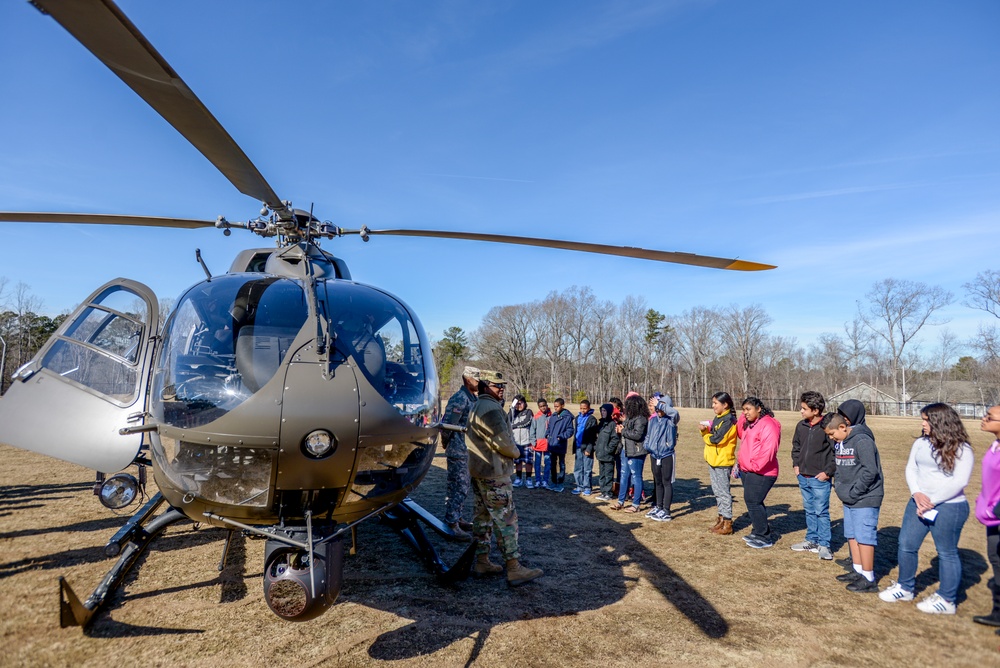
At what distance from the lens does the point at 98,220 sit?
445 centimetres

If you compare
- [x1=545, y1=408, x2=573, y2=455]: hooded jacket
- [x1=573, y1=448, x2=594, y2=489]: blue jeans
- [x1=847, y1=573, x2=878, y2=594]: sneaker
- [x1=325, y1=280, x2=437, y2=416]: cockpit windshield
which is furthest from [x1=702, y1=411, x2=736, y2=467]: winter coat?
[x1=325, y1=280, x2=437, y2=416]: cockpit windshield

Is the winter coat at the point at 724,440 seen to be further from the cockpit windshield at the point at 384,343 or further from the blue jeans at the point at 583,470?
the cockpit windshield at the point at 384,343

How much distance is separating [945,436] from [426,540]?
4662mm

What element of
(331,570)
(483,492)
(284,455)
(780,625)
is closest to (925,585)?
(780,625)

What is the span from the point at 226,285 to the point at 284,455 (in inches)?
64.8

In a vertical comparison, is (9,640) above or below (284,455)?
below

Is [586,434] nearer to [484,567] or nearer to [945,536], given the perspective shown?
[484,567]

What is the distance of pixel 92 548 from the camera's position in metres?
5.91

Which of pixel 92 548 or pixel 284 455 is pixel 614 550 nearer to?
pixel 284 455

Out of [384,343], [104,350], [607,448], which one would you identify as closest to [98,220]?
[104,350]

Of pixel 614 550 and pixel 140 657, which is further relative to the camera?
pixel 614 550

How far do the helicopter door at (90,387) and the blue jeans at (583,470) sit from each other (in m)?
6.99

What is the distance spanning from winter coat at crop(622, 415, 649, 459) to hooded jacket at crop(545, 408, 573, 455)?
6.86ft

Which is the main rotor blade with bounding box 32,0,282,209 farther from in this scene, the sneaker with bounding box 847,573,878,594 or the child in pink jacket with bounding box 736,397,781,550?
the sneaker with bounding box 847,573,878,594
